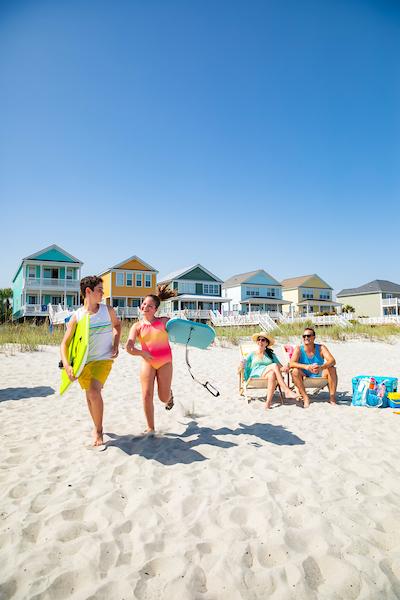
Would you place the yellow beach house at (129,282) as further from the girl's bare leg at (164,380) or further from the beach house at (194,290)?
the girl's bare leg at (164,380)

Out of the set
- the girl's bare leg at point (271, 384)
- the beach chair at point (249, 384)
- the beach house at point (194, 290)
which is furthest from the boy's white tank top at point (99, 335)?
the beach house at point (194, 290)

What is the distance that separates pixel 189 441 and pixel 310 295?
154 ft

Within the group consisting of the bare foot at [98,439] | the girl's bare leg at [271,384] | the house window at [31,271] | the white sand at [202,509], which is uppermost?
the house window at [31,271]

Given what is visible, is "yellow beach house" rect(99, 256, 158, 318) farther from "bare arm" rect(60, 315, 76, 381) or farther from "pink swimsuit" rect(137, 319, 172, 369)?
"bare arm" rect(60, 315, 76, 381)

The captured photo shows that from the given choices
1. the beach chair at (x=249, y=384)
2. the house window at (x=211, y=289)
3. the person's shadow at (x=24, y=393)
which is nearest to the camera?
the beach chair at (x=249, y=384)

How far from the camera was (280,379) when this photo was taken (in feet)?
19.8

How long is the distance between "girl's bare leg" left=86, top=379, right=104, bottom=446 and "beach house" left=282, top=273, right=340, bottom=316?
4556 cm

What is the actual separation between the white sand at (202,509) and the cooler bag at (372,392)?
0.76 metres

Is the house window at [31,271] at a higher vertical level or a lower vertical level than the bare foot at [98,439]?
higher

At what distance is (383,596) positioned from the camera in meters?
1.93

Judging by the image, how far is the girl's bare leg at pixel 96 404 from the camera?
377 cm

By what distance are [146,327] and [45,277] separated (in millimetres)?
30892

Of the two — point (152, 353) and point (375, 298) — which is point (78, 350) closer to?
point (152, 353)

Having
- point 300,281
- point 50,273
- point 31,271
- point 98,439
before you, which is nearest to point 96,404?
point 98,439
